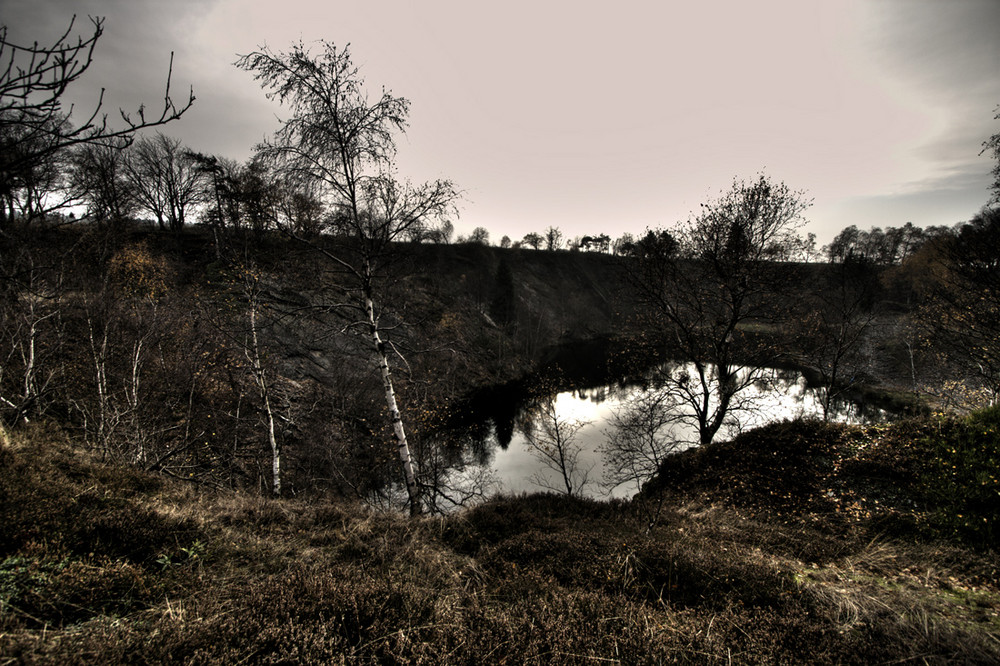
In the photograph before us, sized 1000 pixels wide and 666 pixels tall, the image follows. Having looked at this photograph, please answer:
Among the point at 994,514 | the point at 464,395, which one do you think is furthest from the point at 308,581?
the point at 464,395

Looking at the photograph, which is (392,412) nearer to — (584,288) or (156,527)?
(156,527)

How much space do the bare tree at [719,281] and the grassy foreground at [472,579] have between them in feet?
18.0

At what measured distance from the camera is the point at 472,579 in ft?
14.2

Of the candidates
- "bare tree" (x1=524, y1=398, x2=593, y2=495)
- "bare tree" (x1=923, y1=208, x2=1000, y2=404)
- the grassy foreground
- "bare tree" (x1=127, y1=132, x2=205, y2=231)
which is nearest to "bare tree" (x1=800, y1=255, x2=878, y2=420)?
"bare tree" (x1=923, y1=208, x2=1000, y2=404)

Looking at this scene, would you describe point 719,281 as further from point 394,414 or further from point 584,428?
point 584,428

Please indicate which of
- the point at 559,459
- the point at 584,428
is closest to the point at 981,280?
the point at 559,459

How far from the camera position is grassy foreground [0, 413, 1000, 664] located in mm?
2713

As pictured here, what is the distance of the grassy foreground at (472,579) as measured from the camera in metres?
2.71

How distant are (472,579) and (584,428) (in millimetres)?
22121

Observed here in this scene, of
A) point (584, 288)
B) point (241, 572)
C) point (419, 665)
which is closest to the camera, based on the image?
point (419, 665)

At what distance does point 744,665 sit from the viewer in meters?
2.78

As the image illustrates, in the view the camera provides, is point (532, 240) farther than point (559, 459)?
Yes

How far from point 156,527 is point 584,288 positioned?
3181 inches

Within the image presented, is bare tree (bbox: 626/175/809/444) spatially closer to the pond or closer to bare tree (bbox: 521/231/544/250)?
the pond
